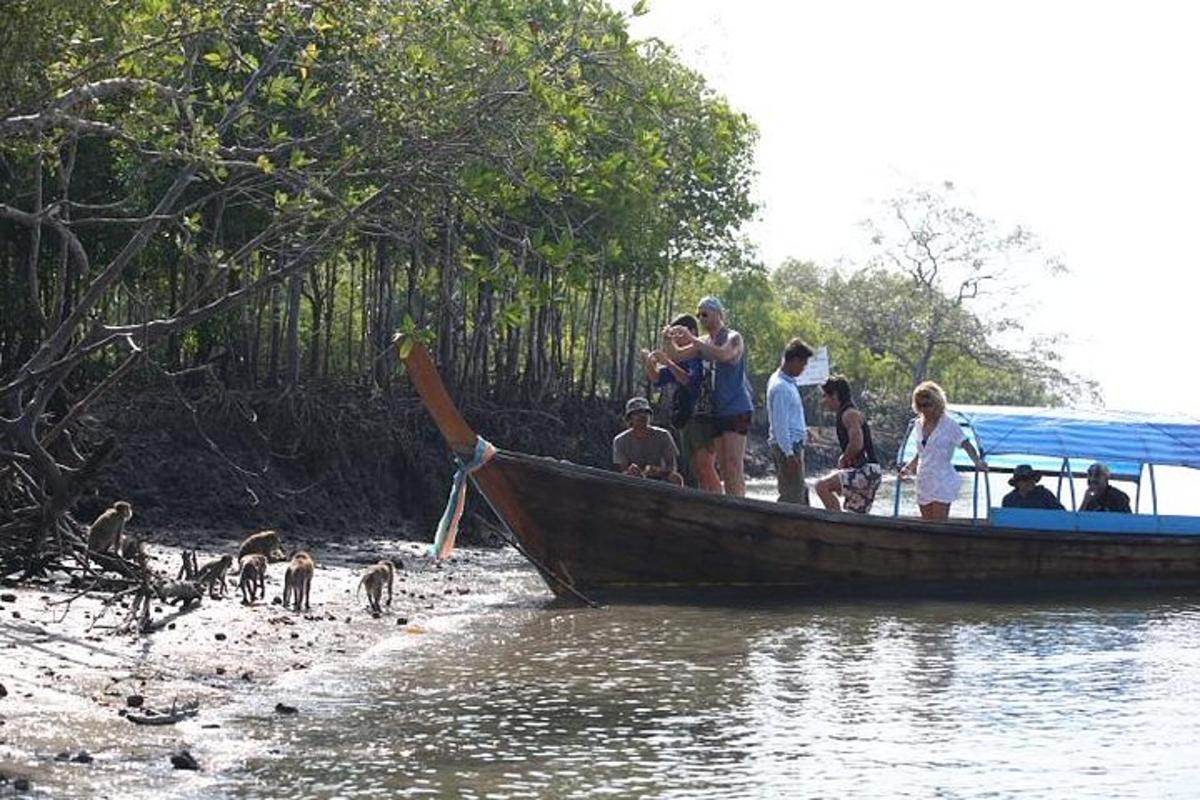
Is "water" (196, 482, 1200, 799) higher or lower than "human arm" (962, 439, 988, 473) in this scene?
lower

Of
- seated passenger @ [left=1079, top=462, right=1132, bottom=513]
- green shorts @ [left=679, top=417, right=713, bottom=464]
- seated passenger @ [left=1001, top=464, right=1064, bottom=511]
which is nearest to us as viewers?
green shorts @ [left=679, top=417, right=713, bottom=464]

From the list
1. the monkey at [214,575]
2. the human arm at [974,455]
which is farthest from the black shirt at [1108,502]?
the monkey at [214,575]

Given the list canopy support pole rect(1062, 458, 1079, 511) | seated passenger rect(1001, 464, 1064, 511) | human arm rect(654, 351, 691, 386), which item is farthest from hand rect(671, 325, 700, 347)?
canopy support pole rect(1062, 458, 1079, 511)

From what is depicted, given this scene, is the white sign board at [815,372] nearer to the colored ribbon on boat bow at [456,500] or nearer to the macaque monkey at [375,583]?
the colored ribbon on boat bow at [456,500]

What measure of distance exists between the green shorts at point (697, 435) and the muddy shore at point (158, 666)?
200 centimetres

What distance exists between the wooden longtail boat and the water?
49 centimetres

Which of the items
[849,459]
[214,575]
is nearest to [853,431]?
[849,459]

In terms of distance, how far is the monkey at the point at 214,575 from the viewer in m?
13.2

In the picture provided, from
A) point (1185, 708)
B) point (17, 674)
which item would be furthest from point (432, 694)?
point (1185, 708)

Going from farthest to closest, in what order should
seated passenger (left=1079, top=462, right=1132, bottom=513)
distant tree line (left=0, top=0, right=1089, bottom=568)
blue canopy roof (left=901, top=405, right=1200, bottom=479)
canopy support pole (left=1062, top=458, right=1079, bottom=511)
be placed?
seated passenger (left=1079, top=462, right=1132, bottom=513) < canopy support pole (left=1062, top=458, right=1079, bottom=511) < blue canopy roof (left=901, top=405, right=1200, bottom=479) < distant tree line (left=0, top=0, right=1089, bottom=568)

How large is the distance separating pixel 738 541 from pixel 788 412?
1.12 metres

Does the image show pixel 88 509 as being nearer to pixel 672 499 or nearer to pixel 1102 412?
pixel 672 499

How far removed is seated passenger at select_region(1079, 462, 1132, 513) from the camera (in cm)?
1750

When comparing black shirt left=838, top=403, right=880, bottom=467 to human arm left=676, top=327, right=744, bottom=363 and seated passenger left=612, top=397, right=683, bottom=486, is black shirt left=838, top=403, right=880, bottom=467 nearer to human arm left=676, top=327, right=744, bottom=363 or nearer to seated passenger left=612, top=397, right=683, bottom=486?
human arm left=676, top=327, right=744, bottom=363
